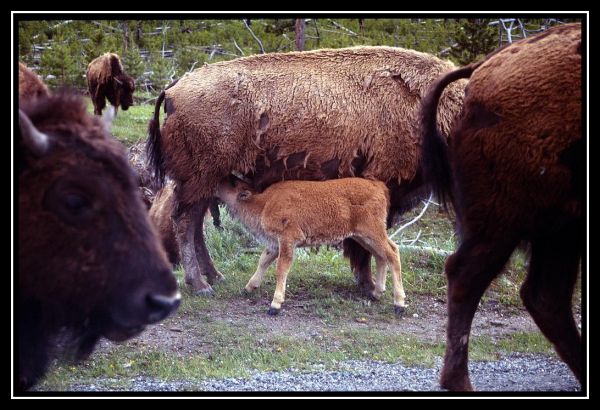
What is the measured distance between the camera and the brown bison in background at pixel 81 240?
11.6 feet

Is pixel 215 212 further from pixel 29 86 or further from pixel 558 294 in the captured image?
pixel 558 294

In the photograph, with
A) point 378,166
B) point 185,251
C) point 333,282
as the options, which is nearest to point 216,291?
point 185,251

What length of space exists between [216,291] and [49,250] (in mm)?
4880

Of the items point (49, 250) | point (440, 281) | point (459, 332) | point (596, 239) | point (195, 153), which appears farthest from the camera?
point (440, 281)

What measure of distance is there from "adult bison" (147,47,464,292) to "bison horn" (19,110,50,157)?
454 centimetres

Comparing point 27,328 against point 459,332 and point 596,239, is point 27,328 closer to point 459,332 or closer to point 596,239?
point 459,332

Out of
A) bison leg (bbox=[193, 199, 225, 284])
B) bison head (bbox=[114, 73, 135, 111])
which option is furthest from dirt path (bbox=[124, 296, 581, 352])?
bison head (bbox=[114, 73, 135, 111])

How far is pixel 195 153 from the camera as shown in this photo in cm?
810

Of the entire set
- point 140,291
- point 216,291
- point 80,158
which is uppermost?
point 80,158

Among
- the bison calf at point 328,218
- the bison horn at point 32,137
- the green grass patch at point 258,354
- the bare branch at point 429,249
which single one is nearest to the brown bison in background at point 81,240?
the bison horn at point 32,137

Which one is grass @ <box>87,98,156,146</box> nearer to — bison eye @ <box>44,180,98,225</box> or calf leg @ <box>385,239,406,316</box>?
calf leg @ <box>385,239,406,316</box>

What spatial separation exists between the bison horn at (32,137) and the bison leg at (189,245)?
15.9 feet

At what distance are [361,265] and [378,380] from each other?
2.74 m

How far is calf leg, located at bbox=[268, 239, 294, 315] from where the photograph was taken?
7.63m
